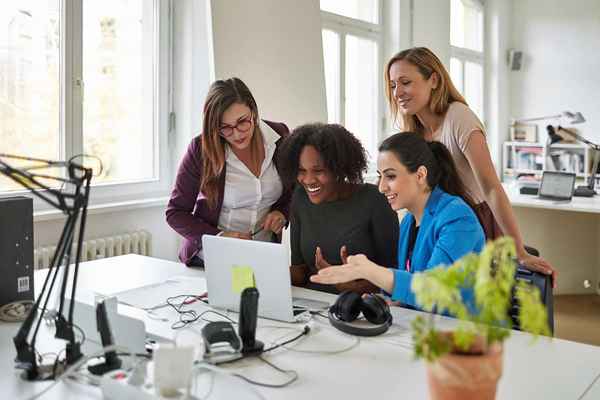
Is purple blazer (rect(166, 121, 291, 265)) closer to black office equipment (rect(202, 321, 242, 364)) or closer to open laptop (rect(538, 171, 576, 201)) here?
black office equipment (rect(202, 321, 242, 364))

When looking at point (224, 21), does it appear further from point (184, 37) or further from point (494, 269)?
point (494, 269)

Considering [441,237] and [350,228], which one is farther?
[350,228]

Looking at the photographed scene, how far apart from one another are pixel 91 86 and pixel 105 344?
222 centimetres

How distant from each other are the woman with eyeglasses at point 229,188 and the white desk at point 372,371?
79 centimetres

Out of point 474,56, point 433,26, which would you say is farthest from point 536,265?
point 474,56

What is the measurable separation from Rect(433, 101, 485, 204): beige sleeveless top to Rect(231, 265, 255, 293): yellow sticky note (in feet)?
3.54

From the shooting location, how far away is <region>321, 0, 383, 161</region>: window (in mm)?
5043

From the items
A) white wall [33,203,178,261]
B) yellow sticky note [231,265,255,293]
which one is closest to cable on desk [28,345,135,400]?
yellow sticky note [231,265,255,293]

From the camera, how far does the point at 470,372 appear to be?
0.91 metres

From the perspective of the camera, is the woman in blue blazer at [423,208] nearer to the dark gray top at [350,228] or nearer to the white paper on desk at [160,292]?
the dark gray top at [350,228]

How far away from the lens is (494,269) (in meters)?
1.00

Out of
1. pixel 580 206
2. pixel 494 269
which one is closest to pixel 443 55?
pixel 580 206

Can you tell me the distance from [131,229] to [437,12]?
4.13 metres

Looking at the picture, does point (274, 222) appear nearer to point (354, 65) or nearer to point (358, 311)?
point (358, 311)
